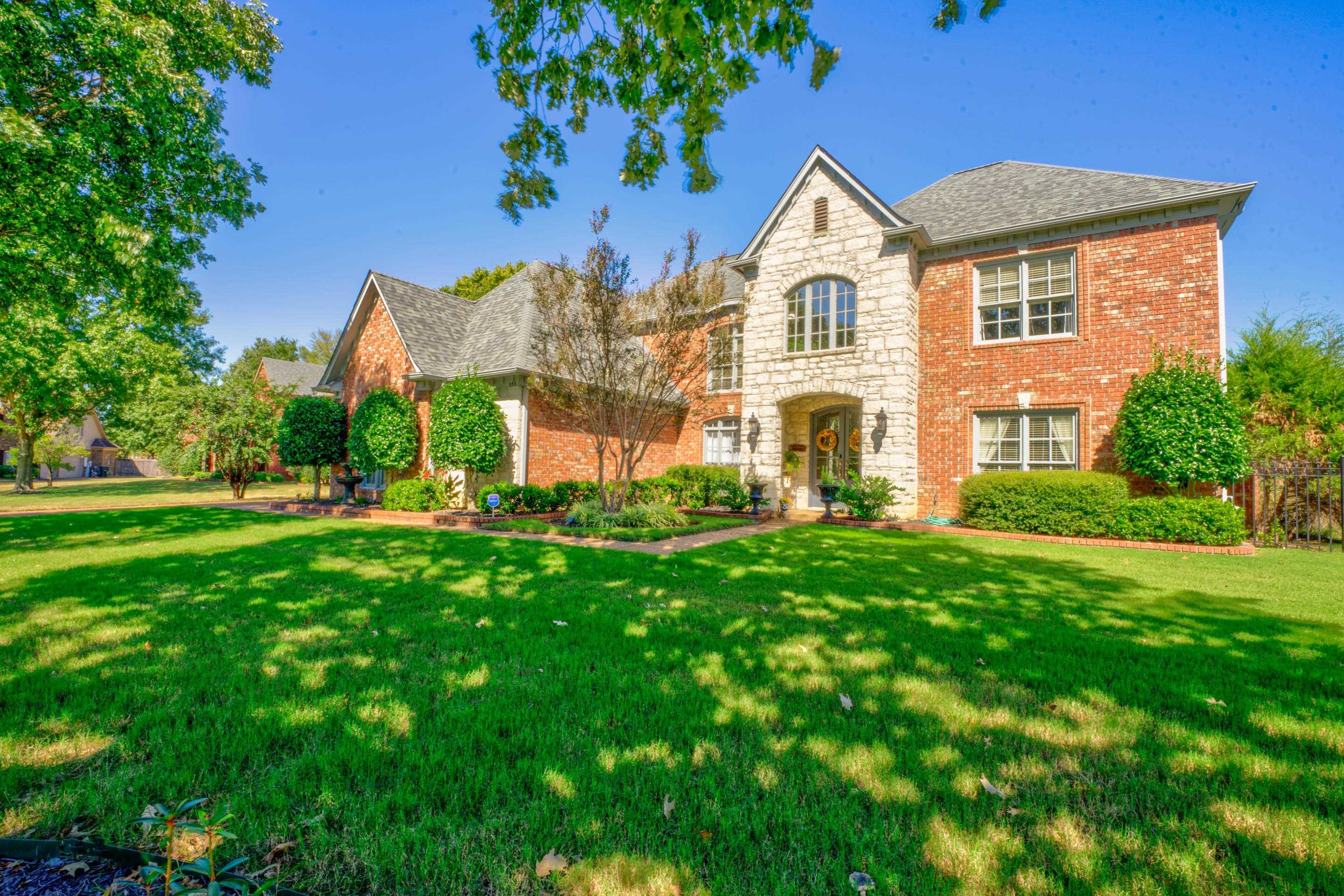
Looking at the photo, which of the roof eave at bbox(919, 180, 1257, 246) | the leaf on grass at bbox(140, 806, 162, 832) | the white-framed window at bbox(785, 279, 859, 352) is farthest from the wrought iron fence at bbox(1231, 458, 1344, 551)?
the leaf on grass at bbox(140, 806, 162, 832)

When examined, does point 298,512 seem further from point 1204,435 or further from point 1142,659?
point 1204,435

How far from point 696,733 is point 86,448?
65335mm

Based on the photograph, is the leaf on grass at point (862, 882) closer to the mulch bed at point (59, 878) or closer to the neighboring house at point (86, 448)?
the mulch bed at point (59, 878)

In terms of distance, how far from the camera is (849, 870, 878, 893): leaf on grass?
5.73 ft

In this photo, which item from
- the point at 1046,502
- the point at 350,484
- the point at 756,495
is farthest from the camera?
the point at 350,484

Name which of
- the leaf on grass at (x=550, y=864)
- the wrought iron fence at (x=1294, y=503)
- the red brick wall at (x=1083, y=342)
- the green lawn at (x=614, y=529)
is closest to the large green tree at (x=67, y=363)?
the green lawn at (x=614, y=529)

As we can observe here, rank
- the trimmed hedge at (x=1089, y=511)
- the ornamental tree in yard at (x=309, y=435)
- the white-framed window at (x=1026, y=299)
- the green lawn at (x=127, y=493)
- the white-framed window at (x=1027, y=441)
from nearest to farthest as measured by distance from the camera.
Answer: the trimmed hedge at (x=1089, y=511) → the white-framed window at (x=1027, y=441) → the white-framed window at (x=1026, y=299) → the ornamental tree in yard at (x=309, y=435) → the green lawn at (x=127, y=493)

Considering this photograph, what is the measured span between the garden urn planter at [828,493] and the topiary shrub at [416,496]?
→ 1014 centimetres

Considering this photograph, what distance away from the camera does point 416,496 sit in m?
14.3

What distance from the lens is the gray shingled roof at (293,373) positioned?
40531 millimetres

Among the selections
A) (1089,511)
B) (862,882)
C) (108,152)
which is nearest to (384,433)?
(108,152)

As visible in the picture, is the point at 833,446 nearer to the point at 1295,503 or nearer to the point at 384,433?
the point at 1295,503

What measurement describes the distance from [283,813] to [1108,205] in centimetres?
1675

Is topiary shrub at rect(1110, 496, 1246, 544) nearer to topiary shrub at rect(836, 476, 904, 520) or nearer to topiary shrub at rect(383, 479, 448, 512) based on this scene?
topiary shrub at rect(836, 476, 904, 520)
